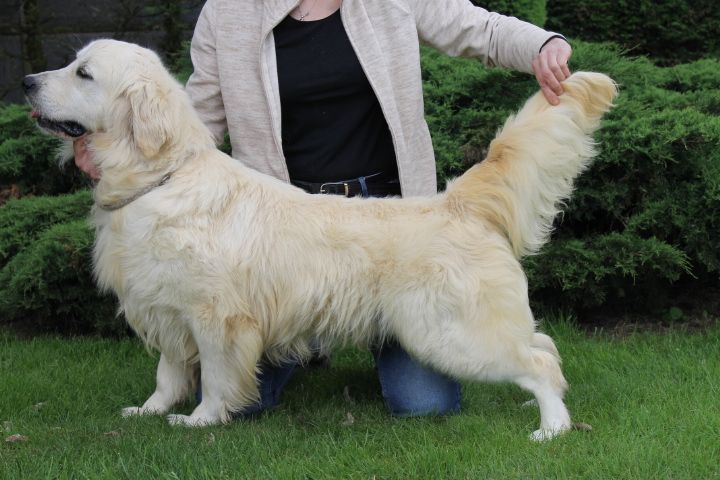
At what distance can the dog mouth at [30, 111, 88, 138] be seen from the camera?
3590 mm

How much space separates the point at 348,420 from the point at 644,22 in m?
6.23

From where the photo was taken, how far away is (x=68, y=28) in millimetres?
8922

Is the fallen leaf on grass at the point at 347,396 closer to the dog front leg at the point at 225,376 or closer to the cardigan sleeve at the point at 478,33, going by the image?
the dog front leg at the point at 225,376

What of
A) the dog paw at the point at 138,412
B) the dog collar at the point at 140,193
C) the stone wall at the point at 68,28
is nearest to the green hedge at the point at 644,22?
the stone wall at the point at 68,28

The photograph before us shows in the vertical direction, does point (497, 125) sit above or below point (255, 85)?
below

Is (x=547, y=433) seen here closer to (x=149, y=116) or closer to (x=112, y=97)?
(x=149, y=116)

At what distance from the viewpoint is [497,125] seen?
216 inches

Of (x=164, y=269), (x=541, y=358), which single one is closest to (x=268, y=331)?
(x=164, y=269)

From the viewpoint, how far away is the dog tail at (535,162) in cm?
341

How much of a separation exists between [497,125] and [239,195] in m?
→ 2.30

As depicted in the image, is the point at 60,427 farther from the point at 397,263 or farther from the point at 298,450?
Result: the point at 397,263

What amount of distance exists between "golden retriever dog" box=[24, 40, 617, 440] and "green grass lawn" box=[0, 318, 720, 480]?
0.25 meters

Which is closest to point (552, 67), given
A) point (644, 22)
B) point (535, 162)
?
point (535, 162)

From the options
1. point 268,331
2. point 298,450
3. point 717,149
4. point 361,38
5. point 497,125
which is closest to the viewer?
point 298,450
